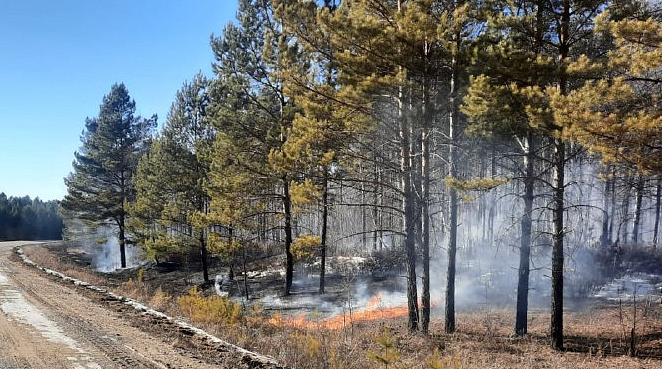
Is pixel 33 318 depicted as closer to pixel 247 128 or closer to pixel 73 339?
pixel 73 339

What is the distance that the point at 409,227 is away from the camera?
12500 millimetres

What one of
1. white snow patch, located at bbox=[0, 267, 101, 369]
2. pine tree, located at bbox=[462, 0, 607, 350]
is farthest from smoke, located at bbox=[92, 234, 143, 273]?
pine tree, located at bbox=[462, 0, 607, 350]

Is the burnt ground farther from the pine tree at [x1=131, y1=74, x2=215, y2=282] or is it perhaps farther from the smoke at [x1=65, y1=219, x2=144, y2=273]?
the smoke at [x1=65, y1=219, x2=144, y2=273]

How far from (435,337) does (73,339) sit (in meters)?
8.85

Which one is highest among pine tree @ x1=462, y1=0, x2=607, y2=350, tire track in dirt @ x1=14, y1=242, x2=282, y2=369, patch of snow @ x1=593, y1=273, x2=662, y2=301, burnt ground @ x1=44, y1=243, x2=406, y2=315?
pine tree @ x1=462, y1=0, x2=607, y2=350

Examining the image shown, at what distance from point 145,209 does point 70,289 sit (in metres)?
17.6

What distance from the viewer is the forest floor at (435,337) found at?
289 inches

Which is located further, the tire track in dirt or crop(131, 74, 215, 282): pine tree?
crop(131, 74, 215, 282): pine tree

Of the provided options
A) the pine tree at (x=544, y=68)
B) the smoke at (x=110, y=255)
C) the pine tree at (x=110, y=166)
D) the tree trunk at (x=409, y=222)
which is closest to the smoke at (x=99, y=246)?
the smoke at (x=110, y=255)

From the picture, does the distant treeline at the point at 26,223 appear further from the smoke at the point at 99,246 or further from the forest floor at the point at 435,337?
the forest floor at the point at 435,337

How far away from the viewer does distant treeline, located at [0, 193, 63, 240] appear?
251ft

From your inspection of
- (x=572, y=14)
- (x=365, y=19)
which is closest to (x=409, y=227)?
(x=365, y=19)

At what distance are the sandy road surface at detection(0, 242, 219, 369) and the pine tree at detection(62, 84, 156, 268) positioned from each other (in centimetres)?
2875

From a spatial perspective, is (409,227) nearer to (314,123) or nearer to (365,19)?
(314,123)
